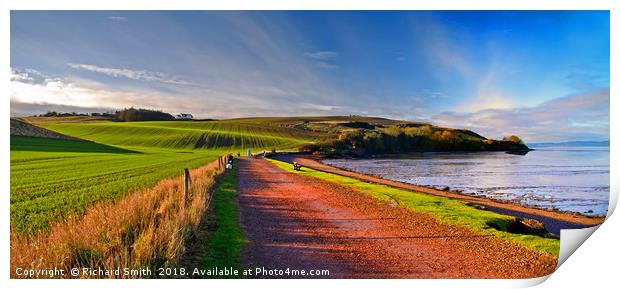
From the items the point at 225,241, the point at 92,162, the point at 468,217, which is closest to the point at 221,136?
the point at 92,162

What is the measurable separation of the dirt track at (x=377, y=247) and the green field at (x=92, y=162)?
3.93 metres

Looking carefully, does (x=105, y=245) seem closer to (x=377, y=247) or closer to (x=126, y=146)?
(x=377, y=247)

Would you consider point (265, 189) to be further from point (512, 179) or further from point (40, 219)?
point (512, 179)

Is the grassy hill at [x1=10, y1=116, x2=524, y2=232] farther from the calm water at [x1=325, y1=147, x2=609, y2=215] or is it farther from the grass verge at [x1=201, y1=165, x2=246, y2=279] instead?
the grass verge at [x1=201, y1=165, x2=246, y2=279]

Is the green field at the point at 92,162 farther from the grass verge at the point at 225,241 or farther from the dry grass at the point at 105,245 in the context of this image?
the grass verge at the point at 225,241

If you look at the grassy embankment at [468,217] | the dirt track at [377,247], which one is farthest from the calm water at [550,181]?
the dirt track at [377,247]

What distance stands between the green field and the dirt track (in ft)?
12.9

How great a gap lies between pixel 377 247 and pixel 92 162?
21627 millimetres

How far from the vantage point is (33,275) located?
526cm

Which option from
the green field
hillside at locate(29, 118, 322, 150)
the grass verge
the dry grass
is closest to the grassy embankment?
the grass verge

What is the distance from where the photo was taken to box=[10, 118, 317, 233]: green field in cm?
886

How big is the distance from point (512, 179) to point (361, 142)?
29730 millimetres

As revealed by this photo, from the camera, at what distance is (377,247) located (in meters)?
6.54
